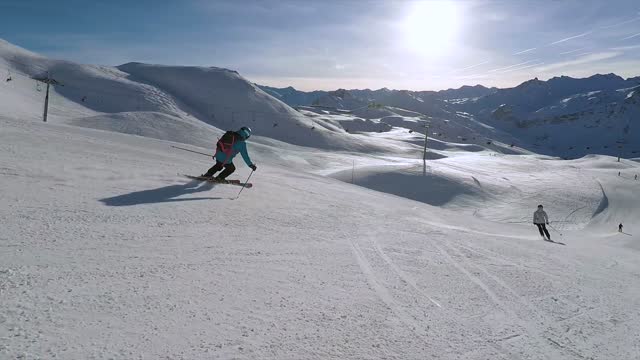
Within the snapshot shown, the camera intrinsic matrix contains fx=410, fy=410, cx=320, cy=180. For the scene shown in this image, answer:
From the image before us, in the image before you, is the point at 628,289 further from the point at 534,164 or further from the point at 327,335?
the point at 534,164

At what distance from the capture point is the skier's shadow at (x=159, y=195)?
800 cm

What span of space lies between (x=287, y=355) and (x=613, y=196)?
4513 cm

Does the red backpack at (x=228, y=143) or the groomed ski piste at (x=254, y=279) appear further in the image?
the red backpack at (x=228, y=143)

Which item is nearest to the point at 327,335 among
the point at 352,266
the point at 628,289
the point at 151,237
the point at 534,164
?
the point at 352,266

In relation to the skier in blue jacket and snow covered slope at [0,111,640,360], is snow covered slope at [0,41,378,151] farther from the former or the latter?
snow covered slope at [0,111,640,360]

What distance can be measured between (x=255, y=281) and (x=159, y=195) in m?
4.89

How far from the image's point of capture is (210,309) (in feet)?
14.1

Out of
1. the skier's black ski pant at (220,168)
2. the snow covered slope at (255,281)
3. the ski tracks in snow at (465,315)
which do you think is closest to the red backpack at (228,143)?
the skier's black ski pant at (220,168)

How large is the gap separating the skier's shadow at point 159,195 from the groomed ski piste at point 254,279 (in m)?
0.06

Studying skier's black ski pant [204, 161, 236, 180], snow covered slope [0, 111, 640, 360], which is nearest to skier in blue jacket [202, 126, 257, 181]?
skier's black ski pant [204, 161, 236, 180]

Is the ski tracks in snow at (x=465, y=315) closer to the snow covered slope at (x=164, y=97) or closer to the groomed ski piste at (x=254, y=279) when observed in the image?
the groomed ski piste at (x=254, y=279)

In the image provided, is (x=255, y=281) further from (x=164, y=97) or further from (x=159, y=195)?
(x=164, y=97)

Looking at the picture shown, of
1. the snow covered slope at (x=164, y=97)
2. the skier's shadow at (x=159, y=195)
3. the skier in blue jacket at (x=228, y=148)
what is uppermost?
the snow covered slope at (x=164, y=97)

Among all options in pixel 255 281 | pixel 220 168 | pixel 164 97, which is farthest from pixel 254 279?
pixel 164 97
